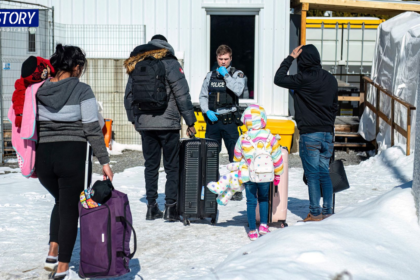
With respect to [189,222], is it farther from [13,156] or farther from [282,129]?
[13,156]

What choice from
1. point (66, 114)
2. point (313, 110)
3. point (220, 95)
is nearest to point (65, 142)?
point (66, 114)

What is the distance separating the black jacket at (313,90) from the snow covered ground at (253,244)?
2.97 ft

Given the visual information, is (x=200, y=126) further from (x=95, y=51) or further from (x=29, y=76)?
(x=29, y=76)

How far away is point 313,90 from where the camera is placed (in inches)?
215

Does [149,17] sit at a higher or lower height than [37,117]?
higher

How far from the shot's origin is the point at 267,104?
11.7 metres

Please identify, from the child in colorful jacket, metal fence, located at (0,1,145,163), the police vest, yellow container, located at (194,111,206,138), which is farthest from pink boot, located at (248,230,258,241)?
metal fence, located at (0,1,145,163)

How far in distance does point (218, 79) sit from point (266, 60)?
5.08 meters

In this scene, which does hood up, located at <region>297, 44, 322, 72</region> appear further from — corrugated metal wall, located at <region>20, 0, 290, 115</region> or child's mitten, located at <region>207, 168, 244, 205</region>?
corrugated metal wall, located at <region>20, 0, 290, 115</region>

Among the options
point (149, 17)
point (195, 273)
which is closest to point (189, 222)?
point (195, 273)

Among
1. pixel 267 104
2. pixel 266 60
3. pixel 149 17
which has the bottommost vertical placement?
pixel 267 104

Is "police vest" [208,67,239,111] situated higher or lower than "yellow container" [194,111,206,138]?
higher

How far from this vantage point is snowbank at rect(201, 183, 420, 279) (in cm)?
345

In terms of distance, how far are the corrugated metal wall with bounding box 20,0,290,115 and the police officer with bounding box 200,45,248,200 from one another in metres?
4.94
